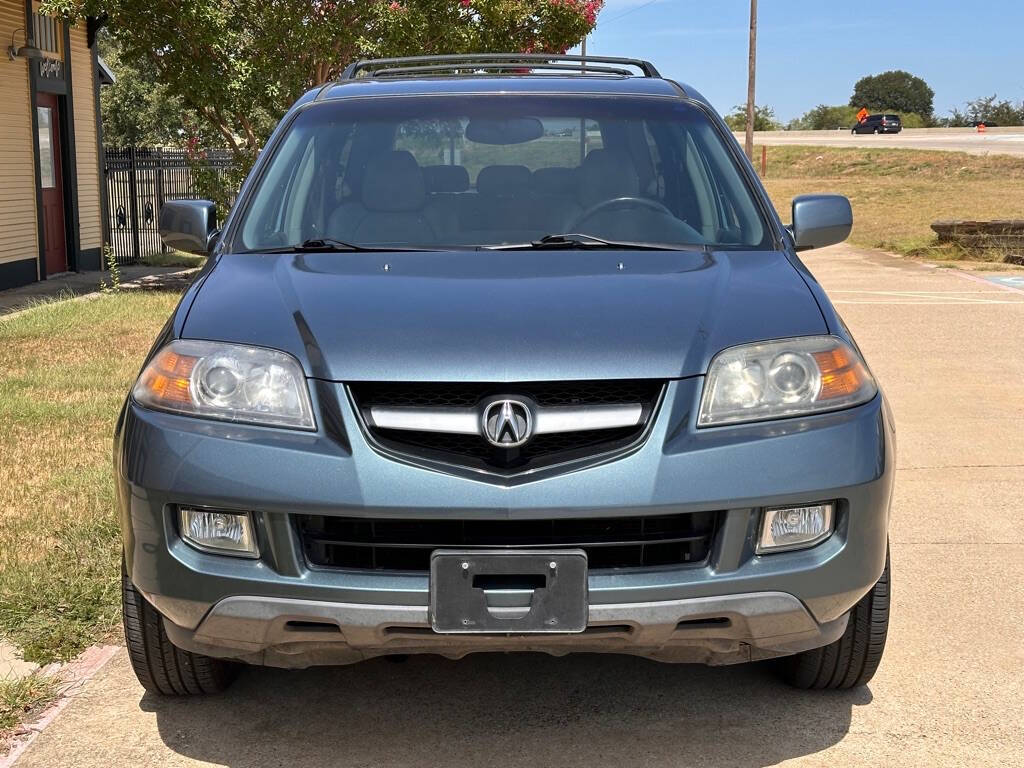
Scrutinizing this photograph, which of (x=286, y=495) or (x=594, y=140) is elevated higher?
(x=594, y=140)

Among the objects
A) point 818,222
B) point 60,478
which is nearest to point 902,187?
point 60,478

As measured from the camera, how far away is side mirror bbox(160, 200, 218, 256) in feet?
14.1

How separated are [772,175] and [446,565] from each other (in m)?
41.0

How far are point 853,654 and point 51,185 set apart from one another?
15.3 m

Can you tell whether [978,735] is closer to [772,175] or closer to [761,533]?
[761,533]

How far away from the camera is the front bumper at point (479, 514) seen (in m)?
2.93

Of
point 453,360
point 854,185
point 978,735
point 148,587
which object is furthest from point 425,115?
point 854,185

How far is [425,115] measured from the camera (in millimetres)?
4473

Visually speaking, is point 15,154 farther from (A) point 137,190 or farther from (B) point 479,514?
(B) point 479,514

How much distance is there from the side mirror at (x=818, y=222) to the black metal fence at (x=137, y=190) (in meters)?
15.1

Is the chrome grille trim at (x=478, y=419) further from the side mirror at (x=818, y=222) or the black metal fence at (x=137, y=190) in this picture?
the black metal fence at (x=137, y=190)

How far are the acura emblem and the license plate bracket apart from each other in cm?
25

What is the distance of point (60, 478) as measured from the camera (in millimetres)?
6000

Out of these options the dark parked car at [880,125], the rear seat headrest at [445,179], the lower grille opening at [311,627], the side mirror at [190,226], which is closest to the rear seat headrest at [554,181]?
the rear seat headrest at [445,179]
